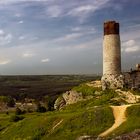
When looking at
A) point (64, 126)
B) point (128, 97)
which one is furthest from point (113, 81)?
point (64, 126)

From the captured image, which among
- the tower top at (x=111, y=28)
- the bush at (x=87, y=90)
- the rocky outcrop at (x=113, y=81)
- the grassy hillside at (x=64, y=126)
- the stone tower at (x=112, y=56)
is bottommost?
the grassy hillside at (x=64, y=126)

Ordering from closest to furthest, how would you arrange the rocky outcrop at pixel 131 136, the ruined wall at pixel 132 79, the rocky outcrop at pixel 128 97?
the rocky outcrop at pixel 131 136 < the rocky outcrop at pixel 128 97 < the ruined wall at pixel 132 79

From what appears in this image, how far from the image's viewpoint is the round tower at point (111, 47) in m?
71.1

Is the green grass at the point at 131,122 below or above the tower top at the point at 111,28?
below

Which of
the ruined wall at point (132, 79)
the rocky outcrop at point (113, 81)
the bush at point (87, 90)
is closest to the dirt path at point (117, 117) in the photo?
the rocky outcrop at point (113, 81)

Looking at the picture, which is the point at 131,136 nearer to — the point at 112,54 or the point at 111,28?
the point at 112,54

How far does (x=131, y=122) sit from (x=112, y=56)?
28.3 meters

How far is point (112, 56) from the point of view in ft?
234

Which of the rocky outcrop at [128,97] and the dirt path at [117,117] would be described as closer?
the dirt path at [117,117]

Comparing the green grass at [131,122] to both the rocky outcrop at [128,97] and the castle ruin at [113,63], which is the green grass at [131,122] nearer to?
the rocky outcrop at [128,97]

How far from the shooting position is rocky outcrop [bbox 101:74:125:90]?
70.9 metres

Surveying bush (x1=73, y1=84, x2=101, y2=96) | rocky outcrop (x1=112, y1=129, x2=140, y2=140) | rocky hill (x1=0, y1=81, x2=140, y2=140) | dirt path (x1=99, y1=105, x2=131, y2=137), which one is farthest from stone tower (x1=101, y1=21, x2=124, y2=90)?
rocky outcrop (x1=112, y1=129, x2=140, y2=140)

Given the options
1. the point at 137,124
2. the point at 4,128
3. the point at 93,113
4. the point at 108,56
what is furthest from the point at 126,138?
the point at 108,56

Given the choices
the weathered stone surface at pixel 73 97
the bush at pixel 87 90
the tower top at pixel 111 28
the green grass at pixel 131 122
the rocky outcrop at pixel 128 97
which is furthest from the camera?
the weathered stone surface at pixel 73 97
